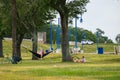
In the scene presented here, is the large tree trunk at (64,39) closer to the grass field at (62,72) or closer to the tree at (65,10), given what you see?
the tree at (65,10)

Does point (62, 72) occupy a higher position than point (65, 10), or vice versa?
point (65, 10)

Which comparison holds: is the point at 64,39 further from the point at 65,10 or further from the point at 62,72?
the point at 62,72

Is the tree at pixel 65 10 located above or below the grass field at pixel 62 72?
above

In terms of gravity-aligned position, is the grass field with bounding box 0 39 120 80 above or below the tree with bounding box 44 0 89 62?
below

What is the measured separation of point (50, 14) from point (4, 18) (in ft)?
23.2

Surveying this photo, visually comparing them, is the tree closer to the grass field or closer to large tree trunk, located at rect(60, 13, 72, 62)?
large tree trunk, located at rect(60, 13, 72, 62)

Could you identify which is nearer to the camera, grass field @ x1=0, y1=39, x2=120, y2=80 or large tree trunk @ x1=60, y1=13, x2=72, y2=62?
grass field @ x1=0, y1=39, x2=120, y2=80

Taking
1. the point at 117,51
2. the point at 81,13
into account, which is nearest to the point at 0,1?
the point at 81,13

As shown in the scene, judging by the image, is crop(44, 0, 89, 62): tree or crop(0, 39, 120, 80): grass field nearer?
crop(0, 39, 120, 80): grass field

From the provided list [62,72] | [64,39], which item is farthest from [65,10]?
[62,72]

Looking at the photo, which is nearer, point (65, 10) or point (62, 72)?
point (62, 72)

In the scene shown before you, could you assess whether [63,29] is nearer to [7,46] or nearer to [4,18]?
[4,18]

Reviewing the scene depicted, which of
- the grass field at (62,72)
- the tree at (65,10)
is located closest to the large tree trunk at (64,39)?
the tree at (65,10)

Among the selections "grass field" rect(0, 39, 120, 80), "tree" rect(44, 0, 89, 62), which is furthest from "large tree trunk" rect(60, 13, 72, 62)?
"grass field" rect(0, 39, 120, 80)
